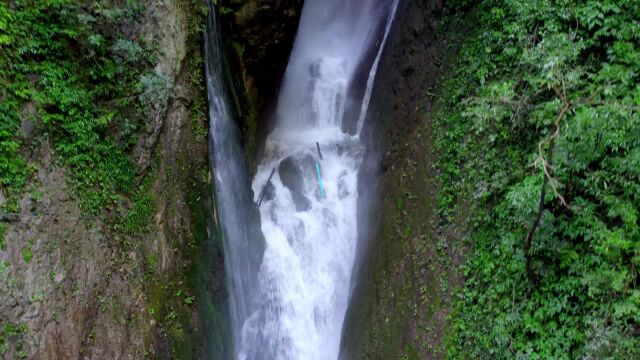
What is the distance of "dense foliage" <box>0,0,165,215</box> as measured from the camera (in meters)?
5.96

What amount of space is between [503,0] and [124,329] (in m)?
8.49

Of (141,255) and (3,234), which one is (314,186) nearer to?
(141,255)

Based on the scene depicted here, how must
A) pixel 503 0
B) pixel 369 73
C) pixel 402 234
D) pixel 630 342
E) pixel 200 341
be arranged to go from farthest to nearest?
pixel 369 73
pixel 402 234
pixel 503 0
pixel 200 341
pixel 630 342

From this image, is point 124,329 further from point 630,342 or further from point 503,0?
point 503,0

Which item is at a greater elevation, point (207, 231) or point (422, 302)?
point (207, 231)

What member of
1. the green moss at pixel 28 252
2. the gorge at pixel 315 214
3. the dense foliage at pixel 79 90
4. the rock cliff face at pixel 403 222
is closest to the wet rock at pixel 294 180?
the gorge at pixel 315 214

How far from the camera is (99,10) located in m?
6.98

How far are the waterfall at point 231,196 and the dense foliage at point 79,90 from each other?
2050 millimetres

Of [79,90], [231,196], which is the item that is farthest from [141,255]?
[231,196]

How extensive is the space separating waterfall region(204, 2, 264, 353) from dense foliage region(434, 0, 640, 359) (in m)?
4.63

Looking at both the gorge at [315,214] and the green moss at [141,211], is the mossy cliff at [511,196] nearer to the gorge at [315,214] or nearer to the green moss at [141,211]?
the gorge at [315,214]

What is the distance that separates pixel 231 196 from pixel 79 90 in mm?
4324

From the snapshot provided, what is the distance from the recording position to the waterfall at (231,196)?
968cm

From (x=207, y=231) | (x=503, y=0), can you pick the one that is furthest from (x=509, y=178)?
(x=207, y=231)
